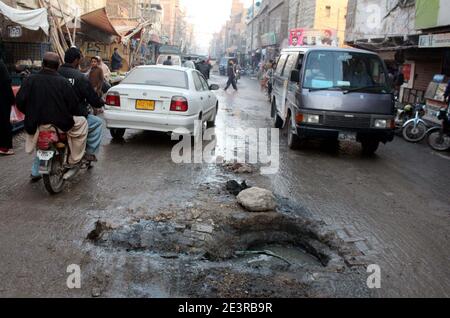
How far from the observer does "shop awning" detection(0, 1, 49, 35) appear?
1212cm

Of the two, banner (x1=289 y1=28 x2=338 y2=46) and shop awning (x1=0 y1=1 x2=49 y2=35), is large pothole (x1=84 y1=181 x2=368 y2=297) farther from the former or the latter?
banner (x1=289 y1=28 x2=338 y2=46)

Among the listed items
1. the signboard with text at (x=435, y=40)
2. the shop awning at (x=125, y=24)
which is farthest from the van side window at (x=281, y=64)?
the shop awning at (x=125, y=24)

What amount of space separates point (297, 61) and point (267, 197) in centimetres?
536

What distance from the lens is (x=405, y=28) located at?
17812mm

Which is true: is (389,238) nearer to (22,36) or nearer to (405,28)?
(22,36)

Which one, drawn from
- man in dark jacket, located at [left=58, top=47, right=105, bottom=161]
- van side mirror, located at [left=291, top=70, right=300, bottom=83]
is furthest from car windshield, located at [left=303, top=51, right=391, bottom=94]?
man in dark jacket, located at [left=58, top=47, right=105, bottom=161]

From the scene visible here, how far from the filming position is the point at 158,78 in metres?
9.20

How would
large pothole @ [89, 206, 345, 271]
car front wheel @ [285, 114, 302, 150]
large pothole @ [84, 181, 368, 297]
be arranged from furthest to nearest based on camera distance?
car front wheel @ [285, 114, 302, 150], large pothole @ [89, 206, 345, 271], large pothole @ [84, 181, 368, 297]

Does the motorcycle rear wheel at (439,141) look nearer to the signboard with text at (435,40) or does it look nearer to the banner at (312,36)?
the signboard with text at (435,40)

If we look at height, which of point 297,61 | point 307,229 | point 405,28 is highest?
point 405,28

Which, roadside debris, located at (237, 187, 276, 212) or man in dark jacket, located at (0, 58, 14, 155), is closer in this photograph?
roadside debris, located at (237, 187, 276, 212)

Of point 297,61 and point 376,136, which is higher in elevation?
point 297,61

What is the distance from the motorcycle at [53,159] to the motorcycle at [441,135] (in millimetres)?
8327
